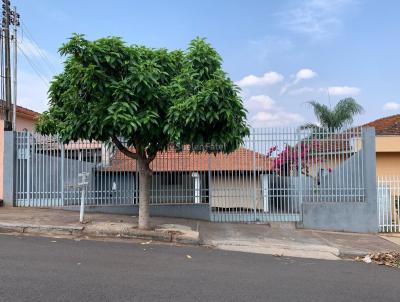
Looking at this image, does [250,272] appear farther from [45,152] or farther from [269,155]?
[45,152]

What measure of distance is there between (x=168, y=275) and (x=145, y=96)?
4.23 metres

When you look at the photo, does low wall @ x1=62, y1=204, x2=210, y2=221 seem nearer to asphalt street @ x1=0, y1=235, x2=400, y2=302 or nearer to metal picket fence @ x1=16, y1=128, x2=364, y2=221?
metal picket fence @ x1=16, y1=128, x2=364, y2=221

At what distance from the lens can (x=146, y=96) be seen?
968 centimetres

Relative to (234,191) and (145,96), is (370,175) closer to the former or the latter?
(234,191)

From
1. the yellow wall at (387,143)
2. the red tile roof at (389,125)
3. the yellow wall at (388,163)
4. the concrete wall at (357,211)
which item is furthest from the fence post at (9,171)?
the red tile roof at (389,125)

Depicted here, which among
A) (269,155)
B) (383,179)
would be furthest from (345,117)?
(269,155)

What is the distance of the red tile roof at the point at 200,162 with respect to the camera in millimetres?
13336

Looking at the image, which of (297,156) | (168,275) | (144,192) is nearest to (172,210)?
(144,192)

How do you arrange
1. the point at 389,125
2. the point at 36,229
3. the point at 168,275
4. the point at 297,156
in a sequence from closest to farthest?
the point at 168,275, the point at 36,229, the point at 297,156, the point at 389,125

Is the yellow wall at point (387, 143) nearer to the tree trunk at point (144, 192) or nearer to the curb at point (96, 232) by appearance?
the curb at point (96, 232)

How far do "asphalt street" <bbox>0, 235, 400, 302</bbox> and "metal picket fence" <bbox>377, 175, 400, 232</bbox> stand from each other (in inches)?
185

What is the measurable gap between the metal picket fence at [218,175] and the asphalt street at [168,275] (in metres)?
3.87

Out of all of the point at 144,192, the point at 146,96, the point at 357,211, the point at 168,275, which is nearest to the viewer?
the point at 168,275

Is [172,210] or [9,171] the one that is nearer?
[9,171]
